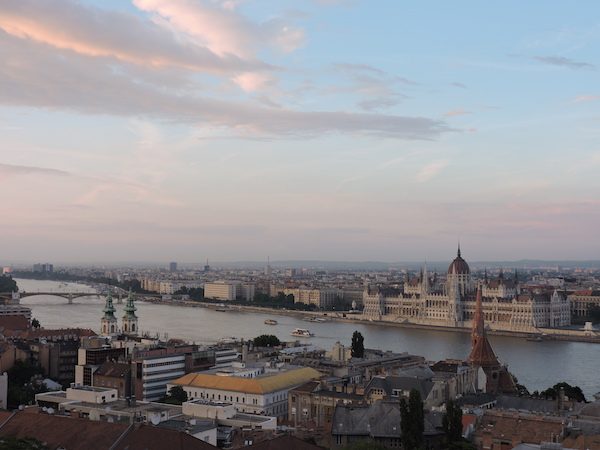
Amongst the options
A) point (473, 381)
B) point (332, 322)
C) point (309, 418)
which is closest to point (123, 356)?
point (309, 418)

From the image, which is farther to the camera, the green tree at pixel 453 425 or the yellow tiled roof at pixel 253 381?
the yellow tiled roof at pixel 253 381

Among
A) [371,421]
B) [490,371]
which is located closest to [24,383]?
[490,371]

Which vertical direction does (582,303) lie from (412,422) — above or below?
above

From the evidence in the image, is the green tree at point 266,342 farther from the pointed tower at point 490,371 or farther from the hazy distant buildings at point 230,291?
the hazy distant buildings at point 230,291

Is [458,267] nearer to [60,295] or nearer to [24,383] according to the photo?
[60,295]

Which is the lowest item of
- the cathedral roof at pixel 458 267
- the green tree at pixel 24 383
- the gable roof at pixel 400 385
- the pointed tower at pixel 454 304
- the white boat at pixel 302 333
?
the green tree at pixel 24 383

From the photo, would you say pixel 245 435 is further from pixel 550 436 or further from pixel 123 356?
pixel 123 356

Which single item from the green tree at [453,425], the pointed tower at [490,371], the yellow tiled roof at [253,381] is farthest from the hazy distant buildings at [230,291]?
the green tree at [453,425]
